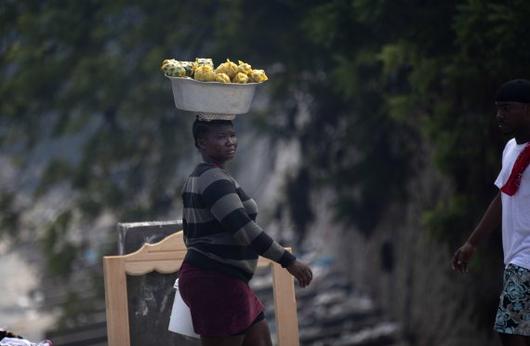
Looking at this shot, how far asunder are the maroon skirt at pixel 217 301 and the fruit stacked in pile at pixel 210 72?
87 centimetres

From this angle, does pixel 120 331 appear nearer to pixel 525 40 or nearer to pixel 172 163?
pixel 525 40

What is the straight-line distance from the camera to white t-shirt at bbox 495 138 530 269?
5.08 metres

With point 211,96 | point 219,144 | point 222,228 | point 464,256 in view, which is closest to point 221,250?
point 222,228

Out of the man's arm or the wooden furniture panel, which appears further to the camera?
the wooden furniture panel

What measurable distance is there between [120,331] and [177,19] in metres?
10.6

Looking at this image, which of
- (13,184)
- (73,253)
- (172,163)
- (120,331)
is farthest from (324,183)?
(120,331)

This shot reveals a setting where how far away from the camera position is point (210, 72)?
4.98 m

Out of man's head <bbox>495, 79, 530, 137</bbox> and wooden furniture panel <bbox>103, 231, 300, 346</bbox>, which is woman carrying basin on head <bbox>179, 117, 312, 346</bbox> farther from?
man's head <bbox>495, 79, 530, 137</bbox>

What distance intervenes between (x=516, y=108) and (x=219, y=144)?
4.71 ft

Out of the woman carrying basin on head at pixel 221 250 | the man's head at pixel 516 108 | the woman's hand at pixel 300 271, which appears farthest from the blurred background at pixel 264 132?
the woman's hand at pixel 300 271

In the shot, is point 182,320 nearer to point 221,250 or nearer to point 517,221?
point 221,250

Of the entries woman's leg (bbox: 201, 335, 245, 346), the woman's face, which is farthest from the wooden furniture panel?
the woman's face

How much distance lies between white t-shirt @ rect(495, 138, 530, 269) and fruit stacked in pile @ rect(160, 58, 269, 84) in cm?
128

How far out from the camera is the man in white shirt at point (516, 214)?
16.7 feet
